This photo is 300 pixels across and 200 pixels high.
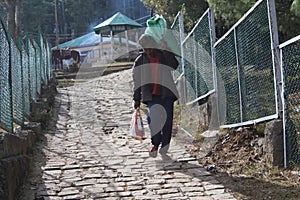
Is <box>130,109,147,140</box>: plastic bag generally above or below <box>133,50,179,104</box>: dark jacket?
below

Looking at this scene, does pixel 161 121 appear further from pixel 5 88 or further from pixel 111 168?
pixel 5 88

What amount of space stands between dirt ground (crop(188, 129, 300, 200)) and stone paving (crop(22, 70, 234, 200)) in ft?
0.55

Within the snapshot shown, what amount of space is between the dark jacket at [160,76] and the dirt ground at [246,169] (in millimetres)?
949

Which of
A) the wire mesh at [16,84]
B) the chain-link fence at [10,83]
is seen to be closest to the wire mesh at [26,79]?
the chain-link fence at [10,83]

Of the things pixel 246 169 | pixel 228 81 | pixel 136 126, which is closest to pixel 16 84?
pixel 136 126

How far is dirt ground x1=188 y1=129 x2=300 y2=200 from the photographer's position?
4.32m

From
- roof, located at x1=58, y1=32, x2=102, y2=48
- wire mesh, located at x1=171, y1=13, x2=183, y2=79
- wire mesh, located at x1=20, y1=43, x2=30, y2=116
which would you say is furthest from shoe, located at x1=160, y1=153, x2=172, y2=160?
roof, located at x1=58, y1=32, x2=102, y2=48

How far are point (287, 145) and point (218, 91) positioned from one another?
2488 millimetres

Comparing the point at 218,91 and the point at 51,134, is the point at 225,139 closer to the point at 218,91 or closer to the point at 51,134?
the point at 218,91

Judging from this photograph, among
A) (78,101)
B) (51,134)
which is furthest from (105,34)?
(51,134)

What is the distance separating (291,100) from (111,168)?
230cm

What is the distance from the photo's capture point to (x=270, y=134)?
16.1 ft

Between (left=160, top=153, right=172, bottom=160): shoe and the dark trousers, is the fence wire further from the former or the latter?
(left=160, top=153, right=172, bottom=160): shoe

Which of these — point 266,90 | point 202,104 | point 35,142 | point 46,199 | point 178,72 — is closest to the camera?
point 46,199
